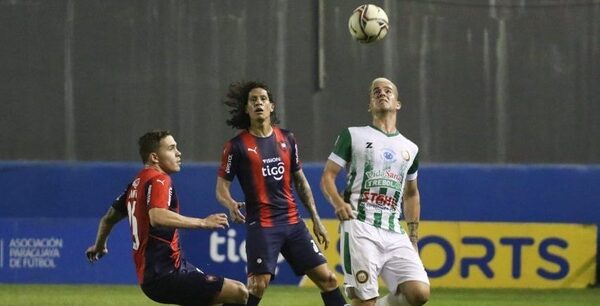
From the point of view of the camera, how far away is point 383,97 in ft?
28.9

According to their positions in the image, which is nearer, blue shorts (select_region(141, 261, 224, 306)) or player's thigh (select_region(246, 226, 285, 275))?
blue shorts (select_region(141, 261, 224, 306))

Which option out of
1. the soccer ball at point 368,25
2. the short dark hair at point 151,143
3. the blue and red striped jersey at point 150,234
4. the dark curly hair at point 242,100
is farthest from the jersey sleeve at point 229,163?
the soccer ball at point 368,25

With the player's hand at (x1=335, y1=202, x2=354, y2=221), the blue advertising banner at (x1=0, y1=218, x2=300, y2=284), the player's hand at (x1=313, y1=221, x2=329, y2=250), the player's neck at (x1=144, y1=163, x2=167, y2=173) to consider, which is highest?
the player's neck at (x1=144, y1=163, x2=167, y2=173)

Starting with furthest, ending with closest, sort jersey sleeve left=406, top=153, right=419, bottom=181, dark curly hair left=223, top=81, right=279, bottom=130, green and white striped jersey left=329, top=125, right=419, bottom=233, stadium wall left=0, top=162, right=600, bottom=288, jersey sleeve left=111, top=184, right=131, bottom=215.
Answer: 1. stadium wall left=0, top=162, right=600, bottom=288
2. dark curly hair left=223, top=81, right=279, bottom=130
3. jersey sleeve left=406, top=153, right=419, bottom=181
4. green and white striped jersey left=329, top=125, right=419, bottom=233
5. jersey sleeve left=111, top=184, right=131, bottom=215

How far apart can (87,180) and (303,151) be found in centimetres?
337

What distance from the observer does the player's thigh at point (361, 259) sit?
860cm

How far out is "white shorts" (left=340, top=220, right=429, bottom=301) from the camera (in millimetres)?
8609

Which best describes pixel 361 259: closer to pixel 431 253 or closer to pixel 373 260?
pixel 373 260

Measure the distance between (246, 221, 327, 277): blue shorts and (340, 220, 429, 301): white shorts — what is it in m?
0.84

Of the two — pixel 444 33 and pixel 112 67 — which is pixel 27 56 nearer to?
pixel 112 67

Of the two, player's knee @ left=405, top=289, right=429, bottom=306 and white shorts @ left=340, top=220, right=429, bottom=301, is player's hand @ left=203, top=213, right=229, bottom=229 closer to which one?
white shorts @ left=340, top=220, right=429, bottom=301

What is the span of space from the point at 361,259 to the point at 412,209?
0.80m

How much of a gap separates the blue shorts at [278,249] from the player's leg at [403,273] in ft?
3.11

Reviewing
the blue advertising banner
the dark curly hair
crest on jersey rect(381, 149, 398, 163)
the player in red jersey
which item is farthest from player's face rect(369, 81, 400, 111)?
the blue advertising banner
